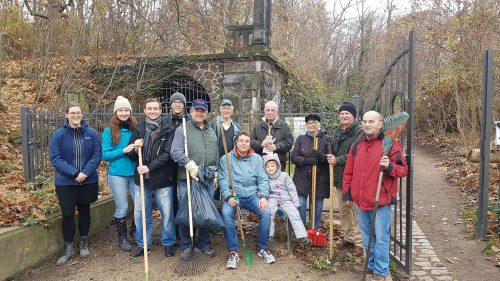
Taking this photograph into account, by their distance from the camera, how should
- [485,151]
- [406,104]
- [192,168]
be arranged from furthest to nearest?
1. [485,151]
2. [192,168]
3. [406,104]

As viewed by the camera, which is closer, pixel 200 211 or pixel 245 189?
pixel 200 211

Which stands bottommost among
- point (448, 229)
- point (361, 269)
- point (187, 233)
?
point (448, 229)

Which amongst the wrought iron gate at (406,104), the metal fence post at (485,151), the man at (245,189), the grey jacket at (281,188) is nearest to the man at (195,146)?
the man at (245,189)

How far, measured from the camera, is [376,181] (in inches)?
151

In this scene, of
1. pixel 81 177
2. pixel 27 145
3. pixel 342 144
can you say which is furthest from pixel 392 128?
pixel 27 145

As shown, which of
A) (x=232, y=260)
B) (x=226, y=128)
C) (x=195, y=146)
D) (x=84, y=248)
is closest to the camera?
(x=232, y=260)

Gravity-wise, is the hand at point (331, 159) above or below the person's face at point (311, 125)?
below

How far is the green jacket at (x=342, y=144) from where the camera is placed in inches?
179

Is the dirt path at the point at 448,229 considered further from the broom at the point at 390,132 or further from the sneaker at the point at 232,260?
the sneaker at the point at 232,260

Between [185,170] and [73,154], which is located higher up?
[73,154]

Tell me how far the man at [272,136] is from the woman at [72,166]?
1.96m

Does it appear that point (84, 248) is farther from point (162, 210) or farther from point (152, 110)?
point (152, 110)

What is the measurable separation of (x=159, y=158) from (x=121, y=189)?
690 millimetres

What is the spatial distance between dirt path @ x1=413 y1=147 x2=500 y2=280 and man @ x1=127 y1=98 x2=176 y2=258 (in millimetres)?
3314
